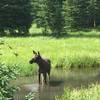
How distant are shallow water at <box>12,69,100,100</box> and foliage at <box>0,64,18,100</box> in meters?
7.49

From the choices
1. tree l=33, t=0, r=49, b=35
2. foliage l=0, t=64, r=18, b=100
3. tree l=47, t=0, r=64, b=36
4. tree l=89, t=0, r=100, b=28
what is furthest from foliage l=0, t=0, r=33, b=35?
foliage l=0, t=64, r=18, b=100

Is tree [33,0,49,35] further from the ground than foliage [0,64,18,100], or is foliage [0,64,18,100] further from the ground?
foliage [0,64,18,100]

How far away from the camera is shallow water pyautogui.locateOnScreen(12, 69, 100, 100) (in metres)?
17.4

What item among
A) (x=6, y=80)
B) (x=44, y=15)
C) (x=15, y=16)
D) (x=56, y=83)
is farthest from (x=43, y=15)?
(x=6, y=80)

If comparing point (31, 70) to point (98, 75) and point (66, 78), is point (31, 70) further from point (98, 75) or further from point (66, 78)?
point (98, 75)

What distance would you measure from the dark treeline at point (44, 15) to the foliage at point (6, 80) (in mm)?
45041

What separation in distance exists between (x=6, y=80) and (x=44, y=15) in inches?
2088

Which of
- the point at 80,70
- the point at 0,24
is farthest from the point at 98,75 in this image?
the point at 0,24

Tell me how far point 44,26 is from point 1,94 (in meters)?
53.5

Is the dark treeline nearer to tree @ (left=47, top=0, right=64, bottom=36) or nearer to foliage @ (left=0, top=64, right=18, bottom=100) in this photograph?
tree @ (left=47, top=0, right=64, bottom=36)

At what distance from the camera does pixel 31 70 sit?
22875 mm

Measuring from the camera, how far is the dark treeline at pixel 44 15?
58.2 m

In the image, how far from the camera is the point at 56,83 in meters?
20.4

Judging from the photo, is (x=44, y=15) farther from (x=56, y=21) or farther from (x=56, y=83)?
(x=56, y=83)
